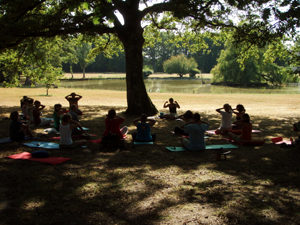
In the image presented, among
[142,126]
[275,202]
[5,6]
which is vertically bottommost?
[275,202]

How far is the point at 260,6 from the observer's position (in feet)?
48.4

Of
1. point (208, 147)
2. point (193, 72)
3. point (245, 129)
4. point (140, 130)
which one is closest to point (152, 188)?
point (208, 147)

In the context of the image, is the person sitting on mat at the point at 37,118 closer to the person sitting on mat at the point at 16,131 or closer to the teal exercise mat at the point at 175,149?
the person sitting on mat at the point at 16,131

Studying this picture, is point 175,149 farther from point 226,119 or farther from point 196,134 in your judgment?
point 226,119

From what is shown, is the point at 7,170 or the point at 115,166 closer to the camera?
the point at 7,170

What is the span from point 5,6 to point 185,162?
39.6ft

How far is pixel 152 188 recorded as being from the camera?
5.71 meters

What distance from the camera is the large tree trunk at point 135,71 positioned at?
626 inches

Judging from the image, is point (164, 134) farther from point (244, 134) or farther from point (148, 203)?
point (148, 203)

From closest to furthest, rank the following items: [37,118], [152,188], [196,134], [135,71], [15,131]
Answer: [152,188]
[196,134]
[15,131]
[37,118]
[135,71]

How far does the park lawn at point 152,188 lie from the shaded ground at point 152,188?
0.6 inches

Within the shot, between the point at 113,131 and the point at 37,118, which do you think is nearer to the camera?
the point at 113,131

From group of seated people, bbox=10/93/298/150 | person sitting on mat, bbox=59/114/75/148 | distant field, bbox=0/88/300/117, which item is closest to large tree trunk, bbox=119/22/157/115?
Answer: distant field, bbox=0/88/300/117

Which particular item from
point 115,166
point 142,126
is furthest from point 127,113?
point 115,166
